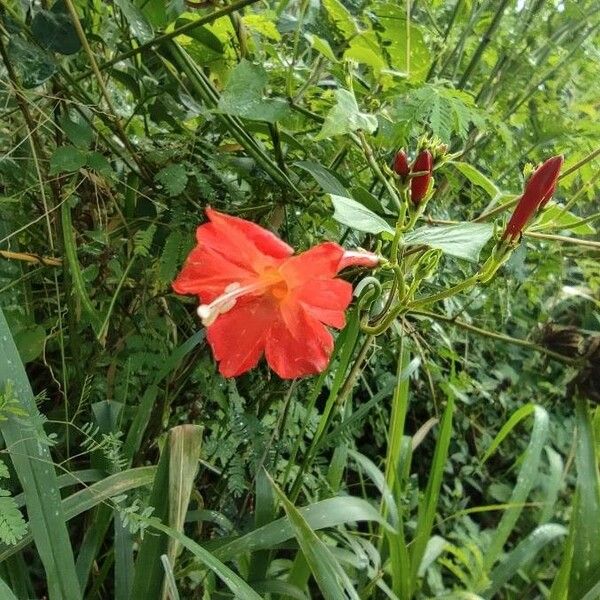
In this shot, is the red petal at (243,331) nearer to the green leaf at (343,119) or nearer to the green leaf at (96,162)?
the green leaf at (343,119)

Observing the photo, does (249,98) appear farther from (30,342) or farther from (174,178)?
(30,342)

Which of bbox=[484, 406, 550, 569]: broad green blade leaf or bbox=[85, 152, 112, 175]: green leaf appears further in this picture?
bbox=[484, 406, 550, 569]: broad green blade leaf

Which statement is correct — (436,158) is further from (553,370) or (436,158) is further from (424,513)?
(553,370)

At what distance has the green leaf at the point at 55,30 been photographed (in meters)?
0.58

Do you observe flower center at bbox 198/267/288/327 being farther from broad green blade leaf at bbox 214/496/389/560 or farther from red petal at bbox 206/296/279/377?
broad green blade leaf at bbox 214/496/389/560

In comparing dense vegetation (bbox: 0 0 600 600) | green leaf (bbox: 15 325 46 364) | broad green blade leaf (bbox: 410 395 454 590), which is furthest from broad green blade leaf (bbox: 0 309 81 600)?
broad green blade leaf (bbox: 410 395 454 590)

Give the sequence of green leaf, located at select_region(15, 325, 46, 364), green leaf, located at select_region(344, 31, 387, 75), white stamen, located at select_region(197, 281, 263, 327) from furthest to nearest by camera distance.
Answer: green leaf, located at select_region(15, 325, 46, 364) < green leaf, located at select_region(344, 31, 387, 75) < white stamen, located at select_region(197, 281, 263, 327)

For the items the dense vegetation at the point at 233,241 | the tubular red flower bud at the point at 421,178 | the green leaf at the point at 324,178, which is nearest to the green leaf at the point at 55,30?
the dense vegetation at the point at 233,241

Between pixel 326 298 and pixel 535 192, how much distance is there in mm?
162

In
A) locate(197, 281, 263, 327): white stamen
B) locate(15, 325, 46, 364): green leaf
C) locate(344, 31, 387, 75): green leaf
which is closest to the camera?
locate(197, 281, 263, 327): white stamen

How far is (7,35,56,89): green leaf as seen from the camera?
565 mm

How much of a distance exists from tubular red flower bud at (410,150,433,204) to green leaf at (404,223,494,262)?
0.10ft

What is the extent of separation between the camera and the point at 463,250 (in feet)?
1.28

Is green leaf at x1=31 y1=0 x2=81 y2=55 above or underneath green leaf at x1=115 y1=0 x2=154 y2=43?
underneath
